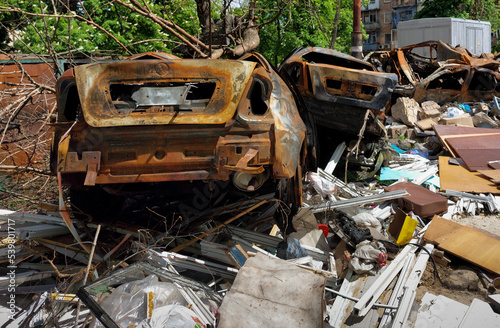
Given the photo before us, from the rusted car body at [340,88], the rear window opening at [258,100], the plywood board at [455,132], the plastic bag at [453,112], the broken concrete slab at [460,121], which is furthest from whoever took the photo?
the plastic bag at [453,112]

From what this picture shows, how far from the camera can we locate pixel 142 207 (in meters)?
4.85

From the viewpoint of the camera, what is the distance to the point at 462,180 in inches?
260

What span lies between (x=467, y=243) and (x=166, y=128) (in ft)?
10.7

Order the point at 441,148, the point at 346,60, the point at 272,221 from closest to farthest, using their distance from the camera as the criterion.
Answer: the point at 272,221 < the point at 346,60 < the point at 441,148

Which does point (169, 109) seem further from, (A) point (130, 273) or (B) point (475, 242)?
(B) point (475, 242)

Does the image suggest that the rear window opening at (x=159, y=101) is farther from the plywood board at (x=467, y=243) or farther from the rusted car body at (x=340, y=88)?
the plywood board at (x=467, y=243)

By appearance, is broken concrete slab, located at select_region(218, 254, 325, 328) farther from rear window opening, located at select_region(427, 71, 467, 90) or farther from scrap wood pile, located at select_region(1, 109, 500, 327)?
rear window opening, located at select_region(427, 71, 467, 90)

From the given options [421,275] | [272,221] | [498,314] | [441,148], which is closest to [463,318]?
[498,314]

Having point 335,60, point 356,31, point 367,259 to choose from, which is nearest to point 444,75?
point 356,31

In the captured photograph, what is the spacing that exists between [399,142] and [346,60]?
375cm

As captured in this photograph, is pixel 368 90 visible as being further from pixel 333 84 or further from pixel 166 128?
pixel 166 128

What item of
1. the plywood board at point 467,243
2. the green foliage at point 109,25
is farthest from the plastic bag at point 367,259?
the green foliage at point 109,25

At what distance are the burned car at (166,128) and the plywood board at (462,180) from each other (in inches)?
152

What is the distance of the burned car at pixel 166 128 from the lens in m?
3.54
